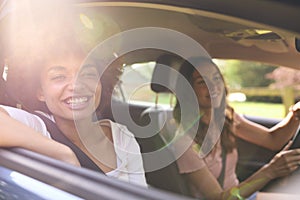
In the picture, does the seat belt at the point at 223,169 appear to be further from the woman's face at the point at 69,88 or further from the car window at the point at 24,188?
the car window at the point at 24,188

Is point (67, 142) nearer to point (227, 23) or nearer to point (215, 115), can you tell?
point (227, 23)

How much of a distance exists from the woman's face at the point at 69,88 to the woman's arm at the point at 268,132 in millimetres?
1317

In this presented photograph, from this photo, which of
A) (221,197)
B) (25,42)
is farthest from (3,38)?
(221,197)

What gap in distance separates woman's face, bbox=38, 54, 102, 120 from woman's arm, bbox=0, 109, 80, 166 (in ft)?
1.13

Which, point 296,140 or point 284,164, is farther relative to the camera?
point 296,140

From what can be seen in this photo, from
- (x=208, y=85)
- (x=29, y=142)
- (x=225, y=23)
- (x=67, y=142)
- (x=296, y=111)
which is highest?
(x=225, y=23)

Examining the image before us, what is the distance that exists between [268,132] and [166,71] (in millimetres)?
940

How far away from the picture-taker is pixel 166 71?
2.70 m

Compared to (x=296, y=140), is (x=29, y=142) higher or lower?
higher

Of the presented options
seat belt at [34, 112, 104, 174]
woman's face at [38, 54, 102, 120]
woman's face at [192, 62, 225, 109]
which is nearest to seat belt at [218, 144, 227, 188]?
woman's face at [192, 62, 225, 109]

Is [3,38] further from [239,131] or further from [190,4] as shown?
[239,131]

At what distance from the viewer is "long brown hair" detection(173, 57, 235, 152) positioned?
2652 mm

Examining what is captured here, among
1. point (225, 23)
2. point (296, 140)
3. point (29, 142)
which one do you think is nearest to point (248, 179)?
point (296, 140)

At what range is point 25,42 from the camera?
7.03ft
